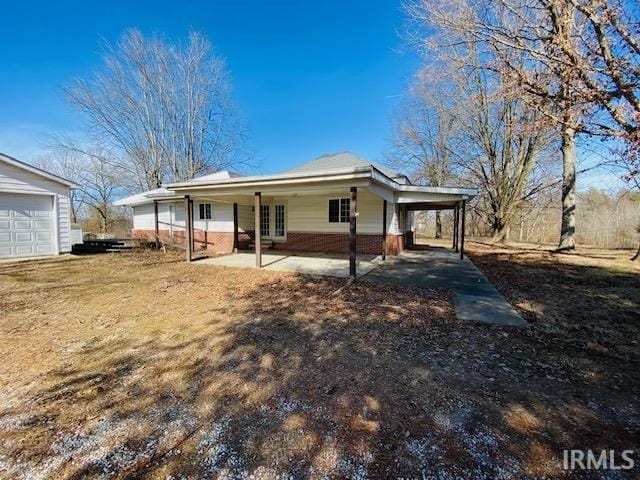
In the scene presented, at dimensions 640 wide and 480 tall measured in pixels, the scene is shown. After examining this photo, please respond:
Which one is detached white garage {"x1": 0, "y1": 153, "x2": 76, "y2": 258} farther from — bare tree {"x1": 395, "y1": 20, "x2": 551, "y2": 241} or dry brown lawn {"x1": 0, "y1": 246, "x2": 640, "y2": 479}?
bare tree {"x1": 395, "y1": 20, "x2": 551, "y2": 241}

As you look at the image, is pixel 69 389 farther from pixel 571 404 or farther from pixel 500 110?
pixel 500 110

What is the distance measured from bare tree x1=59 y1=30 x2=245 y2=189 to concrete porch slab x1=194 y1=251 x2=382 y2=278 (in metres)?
13.4

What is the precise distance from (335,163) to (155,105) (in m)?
14.2

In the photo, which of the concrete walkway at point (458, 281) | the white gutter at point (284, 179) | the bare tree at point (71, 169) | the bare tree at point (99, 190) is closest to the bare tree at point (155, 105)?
the bare tree at point (99, 190)

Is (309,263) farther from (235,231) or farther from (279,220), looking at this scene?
(235,231)

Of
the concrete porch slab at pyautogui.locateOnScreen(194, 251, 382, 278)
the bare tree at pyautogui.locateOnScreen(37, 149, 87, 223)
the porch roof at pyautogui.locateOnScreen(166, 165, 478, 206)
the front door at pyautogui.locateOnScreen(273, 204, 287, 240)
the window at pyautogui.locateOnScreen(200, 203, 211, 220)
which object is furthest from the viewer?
the bare tree at pyautogui.locateOnScreen(37, 149, 87, 223)

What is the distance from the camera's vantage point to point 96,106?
60.8 feet

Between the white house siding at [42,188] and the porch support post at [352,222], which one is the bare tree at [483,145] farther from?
the white house siding at [42,188]

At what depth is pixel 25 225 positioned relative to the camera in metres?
10.7

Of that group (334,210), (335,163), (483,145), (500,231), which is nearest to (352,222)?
(334,210)

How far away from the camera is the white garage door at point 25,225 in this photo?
401 inches

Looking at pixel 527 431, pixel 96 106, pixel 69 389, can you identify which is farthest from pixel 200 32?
pixel 527 431

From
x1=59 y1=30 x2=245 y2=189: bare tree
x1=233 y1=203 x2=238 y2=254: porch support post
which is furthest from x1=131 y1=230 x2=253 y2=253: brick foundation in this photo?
x1=59 y1=30 x2=245 y2=189: bare tree

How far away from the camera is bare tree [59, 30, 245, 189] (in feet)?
60.0
